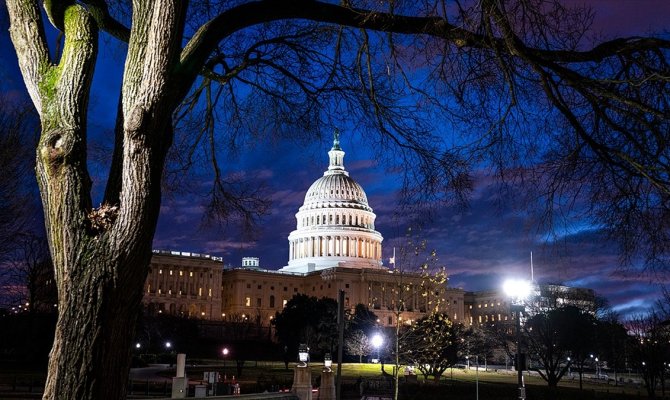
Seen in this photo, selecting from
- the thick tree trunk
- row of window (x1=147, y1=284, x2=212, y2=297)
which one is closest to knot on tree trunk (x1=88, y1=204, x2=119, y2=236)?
the thick tree trunk

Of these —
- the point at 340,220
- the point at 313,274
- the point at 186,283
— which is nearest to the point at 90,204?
the point at 186,283

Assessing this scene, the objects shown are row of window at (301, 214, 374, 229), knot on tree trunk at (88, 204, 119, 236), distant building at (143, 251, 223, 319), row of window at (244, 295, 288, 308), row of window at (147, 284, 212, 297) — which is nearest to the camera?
knot on tree trunk at (88, 204, 119, 236)

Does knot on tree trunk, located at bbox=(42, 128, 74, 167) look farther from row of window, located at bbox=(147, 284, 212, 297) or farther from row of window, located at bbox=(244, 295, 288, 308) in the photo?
row of window, located at bbox=(244, 295, 288, 308)

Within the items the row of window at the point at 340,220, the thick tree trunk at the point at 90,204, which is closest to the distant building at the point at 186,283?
the row of window at the point at 340,220

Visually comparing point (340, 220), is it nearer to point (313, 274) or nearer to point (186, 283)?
point (313, 274)

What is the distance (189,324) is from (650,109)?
9440cm

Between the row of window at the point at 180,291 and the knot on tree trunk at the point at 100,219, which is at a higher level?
the row of window at the point at 180,291

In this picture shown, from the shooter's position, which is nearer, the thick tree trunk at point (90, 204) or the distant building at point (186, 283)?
the thick tree trunk at point (90, 204)

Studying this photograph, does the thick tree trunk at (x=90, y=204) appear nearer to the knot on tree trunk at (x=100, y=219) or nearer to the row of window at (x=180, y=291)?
the knot on tree trunk at (x=100, y=219)

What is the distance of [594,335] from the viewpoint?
5794 cm

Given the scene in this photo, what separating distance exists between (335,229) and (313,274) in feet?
40.6

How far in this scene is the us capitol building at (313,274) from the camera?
5315 inches

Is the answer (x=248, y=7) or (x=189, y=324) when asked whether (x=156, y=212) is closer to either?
(x=248, y=7)

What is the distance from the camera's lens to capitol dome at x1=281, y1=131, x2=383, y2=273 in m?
152
